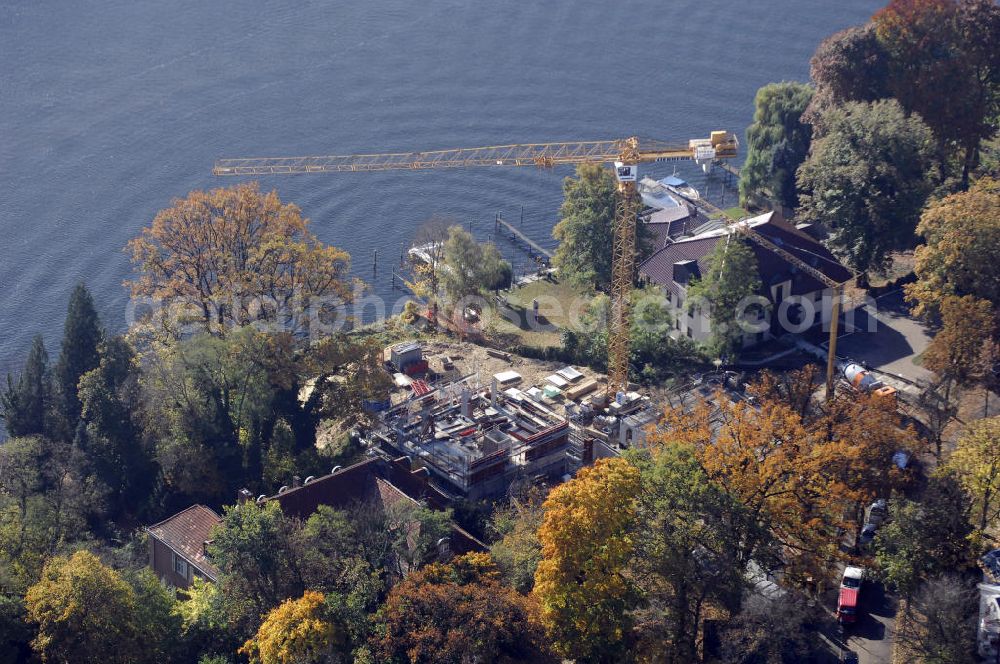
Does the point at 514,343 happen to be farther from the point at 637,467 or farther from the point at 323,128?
the point at 323,128

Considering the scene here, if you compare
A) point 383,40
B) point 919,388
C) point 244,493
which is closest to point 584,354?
point 919,388

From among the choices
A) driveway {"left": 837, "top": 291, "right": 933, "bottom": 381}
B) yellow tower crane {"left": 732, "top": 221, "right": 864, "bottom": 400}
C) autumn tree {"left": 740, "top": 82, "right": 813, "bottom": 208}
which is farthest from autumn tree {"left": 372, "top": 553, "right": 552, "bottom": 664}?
autumn tree {"left": 740, "top": 82, "right": 813, "bottom": 208}

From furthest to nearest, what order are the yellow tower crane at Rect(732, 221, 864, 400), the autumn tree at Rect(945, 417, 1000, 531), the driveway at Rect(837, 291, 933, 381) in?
the yellow tower crane at Rect(732, 221, 864, 400) → the driveway at Rect(837, 291, 933, 381) → the autumn tree at Rect(945, 417, 1000, 531)

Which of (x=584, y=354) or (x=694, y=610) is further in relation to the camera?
(x=584, y=354)

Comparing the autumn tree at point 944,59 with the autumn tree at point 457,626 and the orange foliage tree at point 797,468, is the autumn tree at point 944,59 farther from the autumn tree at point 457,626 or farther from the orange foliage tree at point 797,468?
the autumn tree at point 457,626

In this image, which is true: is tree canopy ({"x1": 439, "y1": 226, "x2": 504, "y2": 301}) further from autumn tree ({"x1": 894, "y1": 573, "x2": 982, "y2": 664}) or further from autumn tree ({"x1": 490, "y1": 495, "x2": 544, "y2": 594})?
autumn tree ({"x1": 894, "y1": 573, "x2": 982, "y2": 664})
